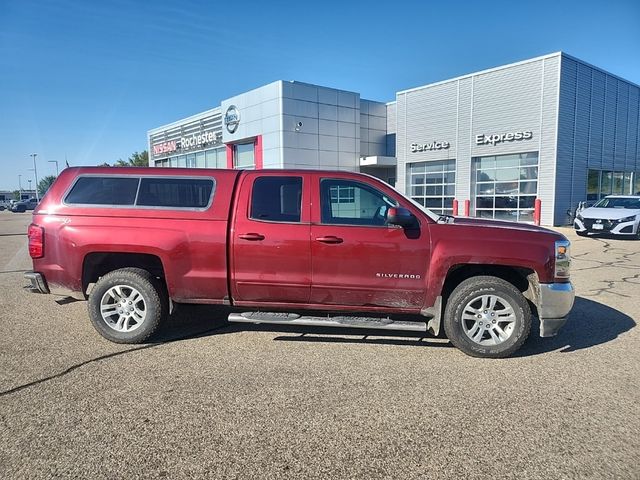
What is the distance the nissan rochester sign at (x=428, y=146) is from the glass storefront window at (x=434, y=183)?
0.80 metres

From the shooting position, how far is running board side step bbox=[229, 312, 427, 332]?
4.74 metres

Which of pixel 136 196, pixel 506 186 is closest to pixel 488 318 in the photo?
pixel 136 196

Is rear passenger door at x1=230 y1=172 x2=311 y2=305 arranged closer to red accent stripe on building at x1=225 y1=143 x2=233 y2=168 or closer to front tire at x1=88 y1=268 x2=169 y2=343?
front tire at x1=88 y1=268 x2=169 y2=343

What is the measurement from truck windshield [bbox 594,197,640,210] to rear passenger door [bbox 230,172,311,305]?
16309mm

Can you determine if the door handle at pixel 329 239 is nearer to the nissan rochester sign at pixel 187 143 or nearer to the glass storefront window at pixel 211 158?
the nissan rochester sign at pixel 187 143

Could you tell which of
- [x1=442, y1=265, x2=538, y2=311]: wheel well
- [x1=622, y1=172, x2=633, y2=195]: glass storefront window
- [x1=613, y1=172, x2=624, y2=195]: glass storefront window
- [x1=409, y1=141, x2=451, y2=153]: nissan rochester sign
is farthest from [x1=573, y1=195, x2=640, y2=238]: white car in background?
[x1=442, y1=265, x2=538, y2=311]: wheel well

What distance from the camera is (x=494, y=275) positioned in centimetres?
504

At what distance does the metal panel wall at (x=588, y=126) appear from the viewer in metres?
21.6

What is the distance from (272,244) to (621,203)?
56.2 ft

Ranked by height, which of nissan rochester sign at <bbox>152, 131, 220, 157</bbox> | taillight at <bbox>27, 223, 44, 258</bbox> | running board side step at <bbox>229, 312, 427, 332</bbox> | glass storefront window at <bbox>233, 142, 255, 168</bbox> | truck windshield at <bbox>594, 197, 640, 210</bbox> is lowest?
running board side step at <bbox>229, 312, 427, 332</bbox>

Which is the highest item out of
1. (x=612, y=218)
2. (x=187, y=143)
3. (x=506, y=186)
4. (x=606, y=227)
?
(x=187, y=143)

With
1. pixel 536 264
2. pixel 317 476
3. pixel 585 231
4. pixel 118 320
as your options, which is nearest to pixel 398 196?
pixel 536 264

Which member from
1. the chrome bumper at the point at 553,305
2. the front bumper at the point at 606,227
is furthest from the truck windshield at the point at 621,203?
the chrome bumper at the point at 553,305

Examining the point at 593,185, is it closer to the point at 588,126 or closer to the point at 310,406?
the point at 588,126
